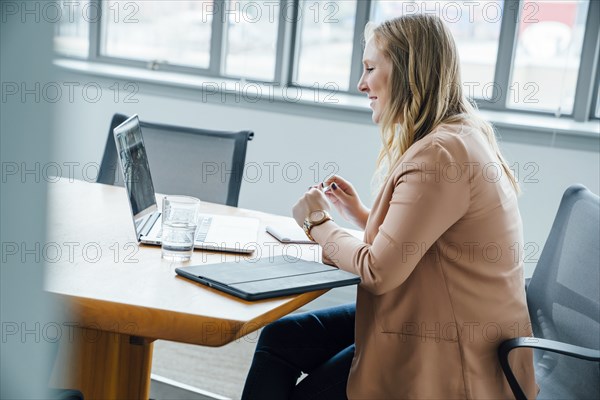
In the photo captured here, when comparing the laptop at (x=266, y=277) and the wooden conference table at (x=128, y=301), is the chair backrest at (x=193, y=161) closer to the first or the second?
the wooden conference table at (x=128, y=301)

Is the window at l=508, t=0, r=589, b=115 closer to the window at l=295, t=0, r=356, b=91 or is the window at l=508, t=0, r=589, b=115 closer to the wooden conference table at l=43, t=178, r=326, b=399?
the window at l=295, t=0, r=356, b=91

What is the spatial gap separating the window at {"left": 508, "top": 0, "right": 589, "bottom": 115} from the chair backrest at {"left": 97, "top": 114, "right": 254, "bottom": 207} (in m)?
1.53

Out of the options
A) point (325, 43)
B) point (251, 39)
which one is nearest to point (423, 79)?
point (325, 43)

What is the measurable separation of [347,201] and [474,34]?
1785mm

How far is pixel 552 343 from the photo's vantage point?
1.40 meters

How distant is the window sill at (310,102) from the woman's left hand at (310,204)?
162 centimetres

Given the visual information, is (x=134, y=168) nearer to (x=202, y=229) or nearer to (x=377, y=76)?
(x=202, y=229)

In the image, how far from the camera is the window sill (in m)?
2.95

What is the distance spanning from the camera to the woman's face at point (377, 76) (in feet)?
5.22

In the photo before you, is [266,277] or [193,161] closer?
[266,277]

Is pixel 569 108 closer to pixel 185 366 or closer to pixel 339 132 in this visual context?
pixel 339 132

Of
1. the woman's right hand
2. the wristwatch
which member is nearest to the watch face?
the wristwatch

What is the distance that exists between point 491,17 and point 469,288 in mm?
2123

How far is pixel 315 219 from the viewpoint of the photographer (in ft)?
5.21
